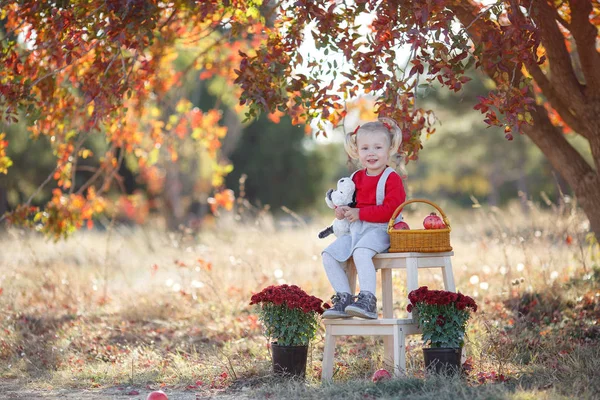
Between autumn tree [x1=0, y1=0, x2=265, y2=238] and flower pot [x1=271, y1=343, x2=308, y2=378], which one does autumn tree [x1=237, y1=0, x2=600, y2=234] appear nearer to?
autumn tree [x1=0, y1=0, x2=265, y2=238]

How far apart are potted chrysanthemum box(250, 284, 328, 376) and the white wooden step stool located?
13 cm

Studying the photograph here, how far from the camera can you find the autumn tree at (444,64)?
4367 mm

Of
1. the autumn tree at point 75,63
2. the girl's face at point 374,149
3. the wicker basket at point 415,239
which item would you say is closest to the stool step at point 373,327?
the wicker basket at point 415,239

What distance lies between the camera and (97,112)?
5.41m

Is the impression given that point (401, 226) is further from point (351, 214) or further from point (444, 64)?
point (444, 64)

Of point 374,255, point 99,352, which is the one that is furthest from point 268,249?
point 374,255

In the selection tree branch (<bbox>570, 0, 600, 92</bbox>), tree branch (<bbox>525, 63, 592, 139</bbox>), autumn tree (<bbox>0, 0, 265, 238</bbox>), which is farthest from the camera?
tree branch (<bbox>525, 63, 592, 139</bbox>)

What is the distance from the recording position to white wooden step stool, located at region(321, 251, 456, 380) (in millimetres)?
4461

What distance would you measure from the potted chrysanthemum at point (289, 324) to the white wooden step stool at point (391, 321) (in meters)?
0.13

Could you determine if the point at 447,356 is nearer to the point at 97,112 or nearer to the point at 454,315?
the point at 454,315

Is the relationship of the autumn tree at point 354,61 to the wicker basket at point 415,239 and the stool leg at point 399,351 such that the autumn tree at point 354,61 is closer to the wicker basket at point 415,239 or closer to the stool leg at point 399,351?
the wicker basket at point 415,239

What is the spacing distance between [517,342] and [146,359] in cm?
270

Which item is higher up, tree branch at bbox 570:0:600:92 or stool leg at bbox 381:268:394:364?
tree branch at bbox 570:0:600:92

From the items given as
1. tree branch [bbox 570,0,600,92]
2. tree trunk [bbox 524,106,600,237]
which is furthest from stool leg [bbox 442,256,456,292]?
tree branch [bbox 570,0,600,92]
